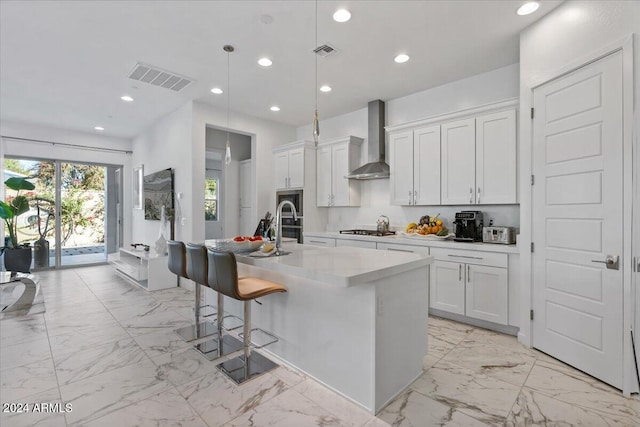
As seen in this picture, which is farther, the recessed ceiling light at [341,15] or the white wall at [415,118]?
the white wall at [415,118]

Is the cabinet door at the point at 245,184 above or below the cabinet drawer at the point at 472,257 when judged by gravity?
above

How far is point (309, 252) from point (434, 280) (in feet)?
5.80

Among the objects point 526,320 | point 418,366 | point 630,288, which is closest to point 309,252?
point 418,366

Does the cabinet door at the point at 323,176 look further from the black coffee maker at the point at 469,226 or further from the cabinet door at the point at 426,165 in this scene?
the black coffee maker at the point at 469,226

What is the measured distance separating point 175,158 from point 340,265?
431 cm

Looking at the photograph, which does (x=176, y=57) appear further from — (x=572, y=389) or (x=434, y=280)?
(x=572, y=389)

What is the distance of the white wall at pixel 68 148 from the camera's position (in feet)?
19.3

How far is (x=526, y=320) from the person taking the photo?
2775mm

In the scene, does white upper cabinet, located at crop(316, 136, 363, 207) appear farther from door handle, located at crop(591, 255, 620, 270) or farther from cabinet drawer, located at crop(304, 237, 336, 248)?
door handle, located at crop(591, 255, 620, 270)

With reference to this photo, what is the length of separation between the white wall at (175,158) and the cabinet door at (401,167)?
2868mm

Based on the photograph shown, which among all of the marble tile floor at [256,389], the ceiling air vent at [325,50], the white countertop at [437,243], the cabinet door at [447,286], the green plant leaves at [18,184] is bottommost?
the marble tile floor at [256,389]

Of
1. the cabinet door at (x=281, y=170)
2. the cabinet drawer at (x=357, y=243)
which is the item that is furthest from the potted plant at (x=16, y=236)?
the cabinet drawer at (x=357, y=243)

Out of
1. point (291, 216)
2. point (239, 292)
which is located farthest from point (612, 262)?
point (291, 216)

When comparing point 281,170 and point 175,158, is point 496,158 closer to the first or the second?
point 281,170
